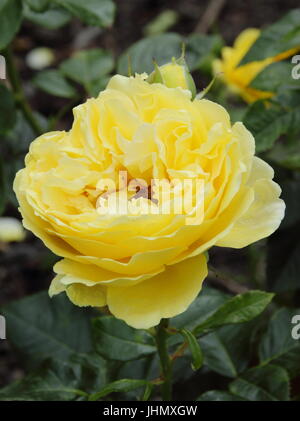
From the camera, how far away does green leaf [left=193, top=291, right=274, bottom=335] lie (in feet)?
2.95

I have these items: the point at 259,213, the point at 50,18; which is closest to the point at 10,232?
the point at 50,18

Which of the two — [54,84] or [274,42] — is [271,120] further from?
[54,84]

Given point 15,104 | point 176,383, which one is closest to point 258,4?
point 15,104

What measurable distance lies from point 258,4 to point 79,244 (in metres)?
2.06

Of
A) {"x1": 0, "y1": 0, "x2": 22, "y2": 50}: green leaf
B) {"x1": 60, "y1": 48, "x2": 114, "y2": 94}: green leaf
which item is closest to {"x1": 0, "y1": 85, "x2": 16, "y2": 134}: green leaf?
{"x1": 0, "y1": 0, "x2": 22, "y2": 50}: green leaf

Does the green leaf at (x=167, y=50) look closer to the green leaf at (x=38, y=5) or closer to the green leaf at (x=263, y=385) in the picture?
the green leaf at (x=38, y=5)

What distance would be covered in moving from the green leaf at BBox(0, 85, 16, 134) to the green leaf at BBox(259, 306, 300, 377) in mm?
577

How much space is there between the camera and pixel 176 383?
1193mm

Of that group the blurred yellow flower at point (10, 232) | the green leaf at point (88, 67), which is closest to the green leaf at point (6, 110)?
the green leaf at point (88, 67)

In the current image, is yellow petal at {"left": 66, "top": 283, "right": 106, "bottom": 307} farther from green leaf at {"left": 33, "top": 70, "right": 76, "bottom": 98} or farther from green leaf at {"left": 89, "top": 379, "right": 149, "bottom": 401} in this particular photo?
green leaf at {"left": 33, "top": 70, "right": 76, "bottom": 98}

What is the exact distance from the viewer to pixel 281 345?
3.75 feet

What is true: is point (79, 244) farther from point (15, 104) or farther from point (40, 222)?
point (15, 104)

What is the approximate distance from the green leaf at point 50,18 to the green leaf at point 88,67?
0.12m

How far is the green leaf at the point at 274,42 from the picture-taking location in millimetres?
1168
